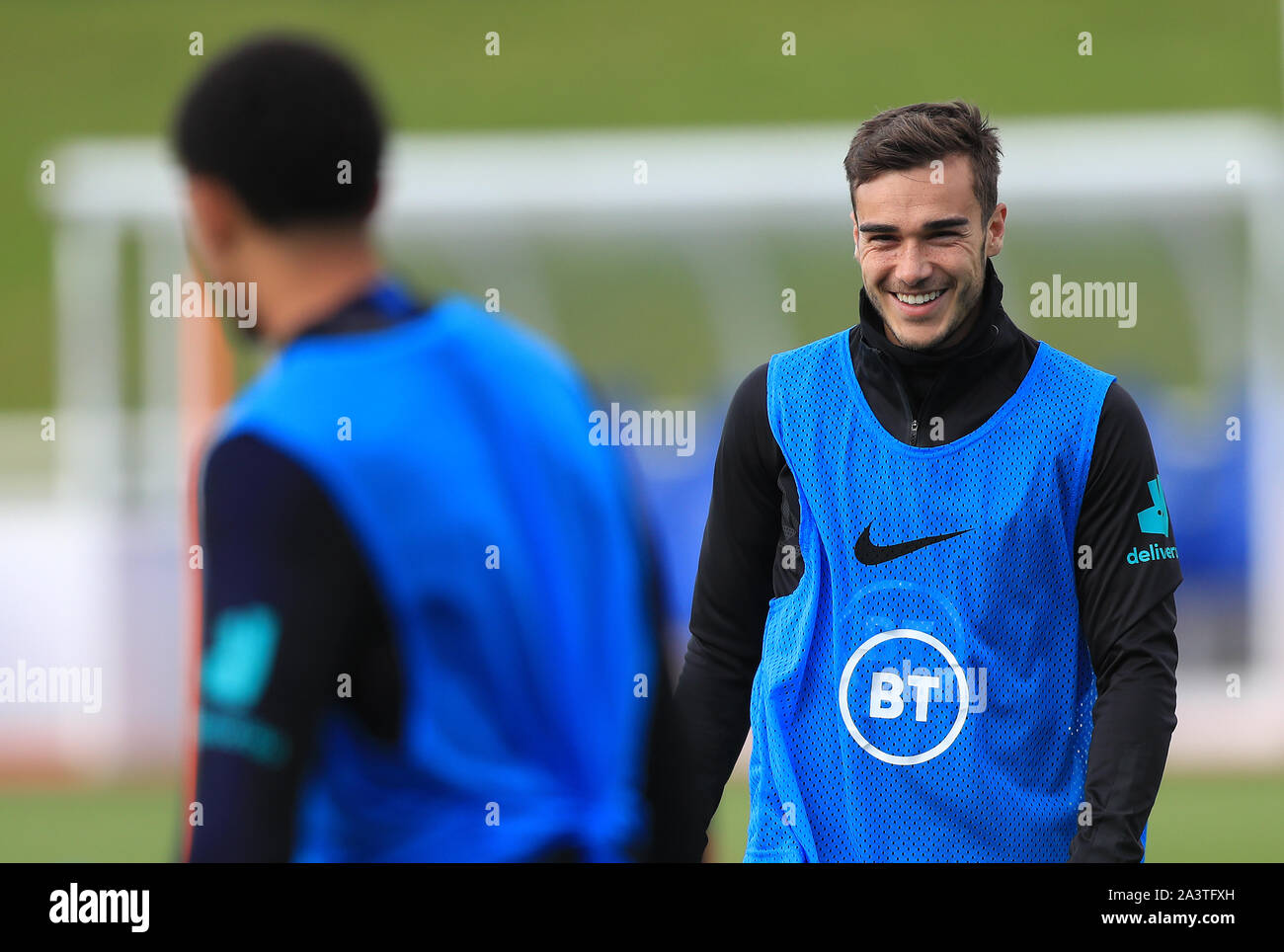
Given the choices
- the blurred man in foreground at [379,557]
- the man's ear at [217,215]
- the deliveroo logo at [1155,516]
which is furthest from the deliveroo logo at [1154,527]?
the man's ear at [217,215]

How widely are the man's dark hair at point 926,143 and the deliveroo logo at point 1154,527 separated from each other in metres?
0.47

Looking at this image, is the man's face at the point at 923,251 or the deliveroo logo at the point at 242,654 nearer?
the deliveroo logo at the point at 242,654

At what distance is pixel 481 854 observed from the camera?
1.46 metres

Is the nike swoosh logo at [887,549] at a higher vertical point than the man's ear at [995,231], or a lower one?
lower

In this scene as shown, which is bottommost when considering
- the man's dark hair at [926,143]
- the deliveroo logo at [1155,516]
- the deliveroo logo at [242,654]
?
the deliveroo logo at [242,654]

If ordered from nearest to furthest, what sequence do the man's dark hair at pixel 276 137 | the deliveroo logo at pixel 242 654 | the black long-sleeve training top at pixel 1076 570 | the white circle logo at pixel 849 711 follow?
the deliveroo logo at pixel 242 654 → the man's dark hair at pixel 276 137 → the black long-sleeve training top at pixel 1076 570 → the white circle logo at pixel 849 711

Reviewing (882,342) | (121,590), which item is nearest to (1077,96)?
(121,590)

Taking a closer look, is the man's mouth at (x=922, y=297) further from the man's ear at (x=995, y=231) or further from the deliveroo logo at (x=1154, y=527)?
the deliveroo logo at (x=1154, y=527)

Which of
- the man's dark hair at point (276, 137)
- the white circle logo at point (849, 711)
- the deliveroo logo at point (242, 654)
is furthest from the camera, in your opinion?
the white circle logo at point (849, 711)

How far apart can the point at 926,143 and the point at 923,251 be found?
155 millimetres

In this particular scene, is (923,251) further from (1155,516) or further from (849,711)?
(849,711)

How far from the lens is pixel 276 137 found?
61.5 inches

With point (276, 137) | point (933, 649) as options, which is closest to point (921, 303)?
point (933, 649)

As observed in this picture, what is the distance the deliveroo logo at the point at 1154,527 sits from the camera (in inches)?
86.0
